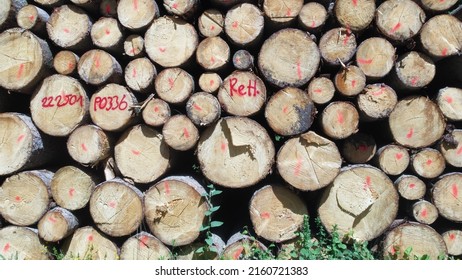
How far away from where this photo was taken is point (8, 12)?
11.4 feet

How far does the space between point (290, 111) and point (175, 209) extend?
1037 mm

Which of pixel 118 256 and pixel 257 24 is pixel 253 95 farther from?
pixel 118 256

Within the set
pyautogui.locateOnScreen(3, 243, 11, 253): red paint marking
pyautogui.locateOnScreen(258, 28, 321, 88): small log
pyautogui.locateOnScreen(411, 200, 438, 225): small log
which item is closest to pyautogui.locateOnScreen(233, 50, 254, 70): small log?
pyautogui.locateOnScreen(258, 28, 321, 88): small log

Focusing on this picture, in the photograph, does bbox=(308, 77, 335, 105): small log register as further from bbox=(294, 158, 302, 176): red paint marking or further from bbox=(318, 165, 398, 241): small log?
bbox=(318, 165, 398, 241): small log

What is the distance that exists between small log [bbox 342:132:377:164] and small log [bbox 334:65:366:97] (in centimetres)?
39

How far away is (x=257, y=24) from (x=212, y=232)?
1.51 metres

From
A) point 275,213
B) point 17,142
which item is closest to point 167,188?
point 275,213

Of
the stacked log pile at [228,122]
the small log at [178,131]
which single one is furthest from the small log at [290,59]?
the small log at [178,131]

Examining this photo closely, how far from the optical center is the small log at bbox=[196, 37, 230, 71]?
3.23 metres

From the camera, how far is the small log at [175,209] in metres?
3.33

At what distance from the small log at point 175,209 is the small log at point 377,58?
4.57 feet

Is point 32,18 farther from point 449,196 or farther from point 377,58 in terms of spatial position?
point 449,196

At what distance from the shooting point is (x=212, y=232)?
3.52 m
